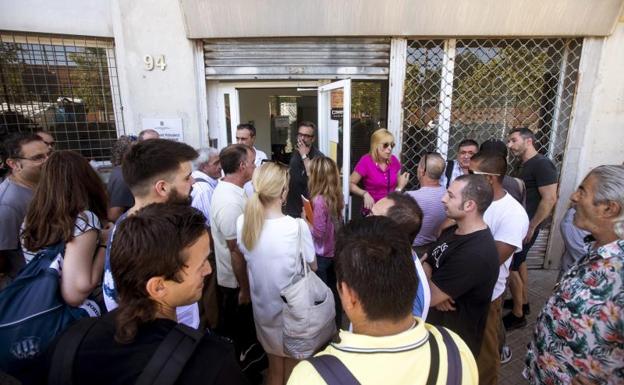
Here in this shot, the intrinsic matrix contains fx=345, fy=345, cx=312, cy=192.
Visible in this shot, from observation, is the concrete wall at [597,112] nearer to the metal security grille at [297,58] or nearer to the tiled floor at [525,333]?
the tiled floor at [525,333]

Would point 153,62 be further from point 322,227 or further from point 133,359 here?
point 133,359

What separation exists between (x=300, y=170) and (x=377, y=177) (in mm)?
826

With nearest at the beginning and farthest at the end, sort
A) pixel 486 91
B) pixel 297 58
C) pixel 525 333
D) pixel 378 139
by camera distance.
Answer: pixel 525 333, pixel 378 139, pixel 297 58, pixel 486 91

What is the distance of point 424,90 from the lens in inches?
166

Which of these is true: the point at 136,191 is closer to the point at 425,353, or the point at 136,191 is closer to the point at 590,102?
the point at 425,353

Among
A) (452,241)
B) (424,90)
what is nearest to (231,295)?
(452,241)

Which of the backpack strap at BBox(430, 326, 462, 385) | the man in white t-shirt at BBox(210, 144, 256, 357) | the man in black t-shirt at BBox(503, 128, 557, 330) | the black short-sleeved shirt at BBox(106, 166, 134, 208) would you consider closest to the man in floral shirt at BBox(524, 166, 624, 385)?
the backpack strap at BBox(430, 326, 462, 385)

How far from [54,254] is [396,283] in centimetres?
152

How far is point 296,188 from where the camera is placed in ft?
11.8

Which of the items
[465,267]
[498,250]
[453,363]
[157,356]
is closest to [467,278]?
[465,267]

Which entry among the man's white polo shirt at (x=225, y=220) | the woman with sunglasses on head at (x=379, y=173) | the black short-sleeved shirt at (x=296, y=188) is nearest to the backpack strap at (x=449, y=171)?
the woman with sunglasses on head at (x=379, y=173)

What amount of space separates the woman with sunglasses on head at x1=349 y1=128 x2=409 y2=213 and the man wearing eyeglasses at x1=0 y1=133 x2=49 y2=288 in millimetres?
2765

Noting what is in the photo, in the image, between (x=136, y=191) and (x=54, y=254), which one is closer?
(x=54, y=254)

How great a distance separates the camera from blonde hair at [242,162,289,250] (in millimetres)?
2062
